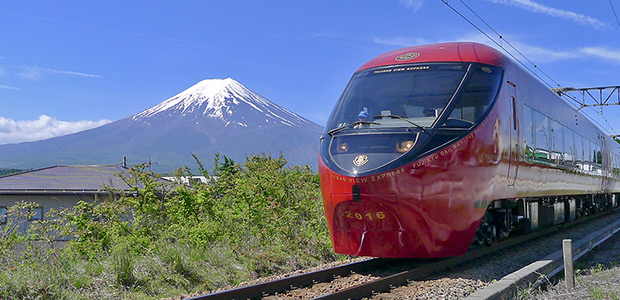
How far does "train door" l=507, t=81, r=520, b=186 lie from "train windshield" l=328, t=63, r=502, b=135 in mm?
793

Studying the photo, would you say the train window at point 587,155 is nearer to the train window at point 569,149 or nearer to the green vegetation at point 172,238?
the train window at point 569,149

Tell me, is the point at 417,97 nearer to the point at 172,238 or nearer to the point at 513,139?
the point at 513,139

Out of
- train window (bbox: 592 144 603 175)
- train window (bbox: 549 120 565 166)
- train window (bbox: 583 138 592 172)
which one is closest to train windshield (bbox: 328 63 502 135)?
train window (bbox: 549 120 565 166)

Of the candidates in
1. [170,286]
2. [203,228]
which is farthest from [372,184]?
[203,228]

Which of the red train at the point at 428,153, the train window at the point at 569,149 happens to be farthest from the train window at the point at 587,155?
the red train at the point at 428,153

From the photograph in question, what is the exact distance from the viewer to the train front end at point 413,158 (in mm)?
7656

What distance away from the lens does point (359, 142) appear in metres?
8.09

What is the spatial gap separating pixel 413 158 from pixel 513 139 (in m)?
2.95

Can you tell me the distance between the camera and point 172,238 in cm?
1002

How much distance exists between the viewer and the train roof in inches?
357

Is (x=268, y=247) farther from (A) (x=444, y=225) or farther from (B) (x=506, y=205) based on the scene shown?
(B) (x=506, y=205)

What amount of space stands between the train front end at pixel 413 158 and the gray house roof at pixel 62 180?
27.0 m

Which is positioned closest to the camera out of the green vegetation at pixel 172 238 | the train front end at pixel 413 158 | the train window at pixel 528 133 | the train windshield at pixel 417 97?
the green vegetation at pixel 172 238

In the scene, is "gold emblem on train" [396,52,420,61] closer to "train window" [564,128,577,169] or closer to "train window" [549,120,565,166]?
"train window" [549,120,565,166]
